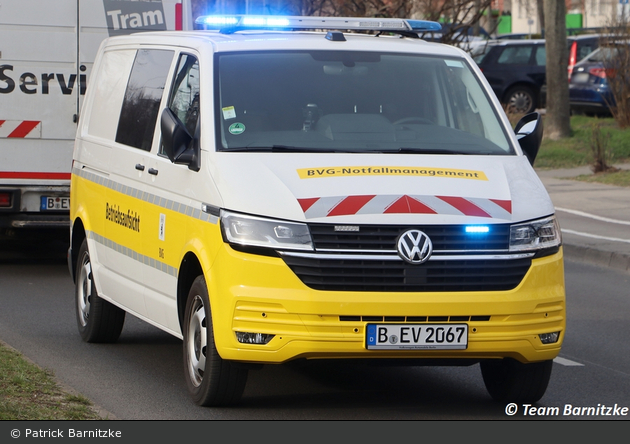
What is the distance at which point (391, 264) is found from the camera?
563 centimetres

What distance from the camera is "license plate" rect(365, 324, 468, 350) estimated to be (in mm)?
5625

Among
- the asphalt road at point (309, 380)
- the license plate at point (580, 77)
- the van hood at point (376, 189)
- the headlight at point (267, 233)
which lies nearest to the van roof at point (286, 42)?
the van hood at point (376, 189)

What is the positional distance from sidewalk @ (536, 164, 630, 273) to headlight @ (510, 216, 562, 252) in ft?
20.5

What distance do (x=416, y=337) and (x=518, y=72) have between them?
78.2 ft

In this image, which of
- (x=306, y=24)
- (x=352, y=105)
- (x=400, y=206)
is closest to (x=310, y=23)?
(x=306, y=24)

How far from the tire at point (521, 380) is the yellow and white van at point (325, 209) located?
1 centimetres

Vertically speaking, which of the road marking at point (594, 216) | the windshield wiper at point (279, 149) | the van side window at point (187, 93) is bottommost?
the road marking at point (594, 216)

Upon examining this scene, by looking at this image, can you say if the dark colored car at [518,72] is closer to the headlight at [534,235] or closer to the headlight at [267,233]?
the headlight at [534,235]

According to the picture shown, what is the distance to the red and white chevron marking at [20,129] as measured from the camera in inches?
449

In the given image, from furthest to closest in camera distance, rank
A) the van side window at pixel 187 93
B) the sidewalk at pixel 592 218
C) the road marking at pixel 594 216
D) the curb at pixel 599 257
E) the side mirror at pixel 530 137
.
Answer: the road marking at pixel 594 216 → the sidewalk at pixel 592 218 → the curb at pixel 599 257 → the side mirror at pixel 530 137 → the van side window at pixel 187 93

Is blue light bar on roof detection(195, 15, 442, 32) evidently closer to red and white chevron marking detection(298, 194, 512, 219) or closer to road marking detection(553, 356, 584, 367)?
red and white chevron marking detection(298, 194, 512, 219)

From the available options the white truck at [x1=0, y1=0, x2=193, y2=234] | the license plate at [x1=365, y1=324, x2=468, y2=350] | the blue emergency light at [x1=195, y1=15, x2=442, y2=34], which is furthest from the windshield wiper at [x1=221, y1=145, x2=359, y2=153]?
the white truck at [x1=0, y1=0, x2=193, y2=234]

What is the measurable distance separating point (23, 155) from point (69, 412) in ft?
20.0

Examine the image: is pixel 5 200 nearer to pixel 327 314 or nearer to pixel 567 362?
pixel 567 362
